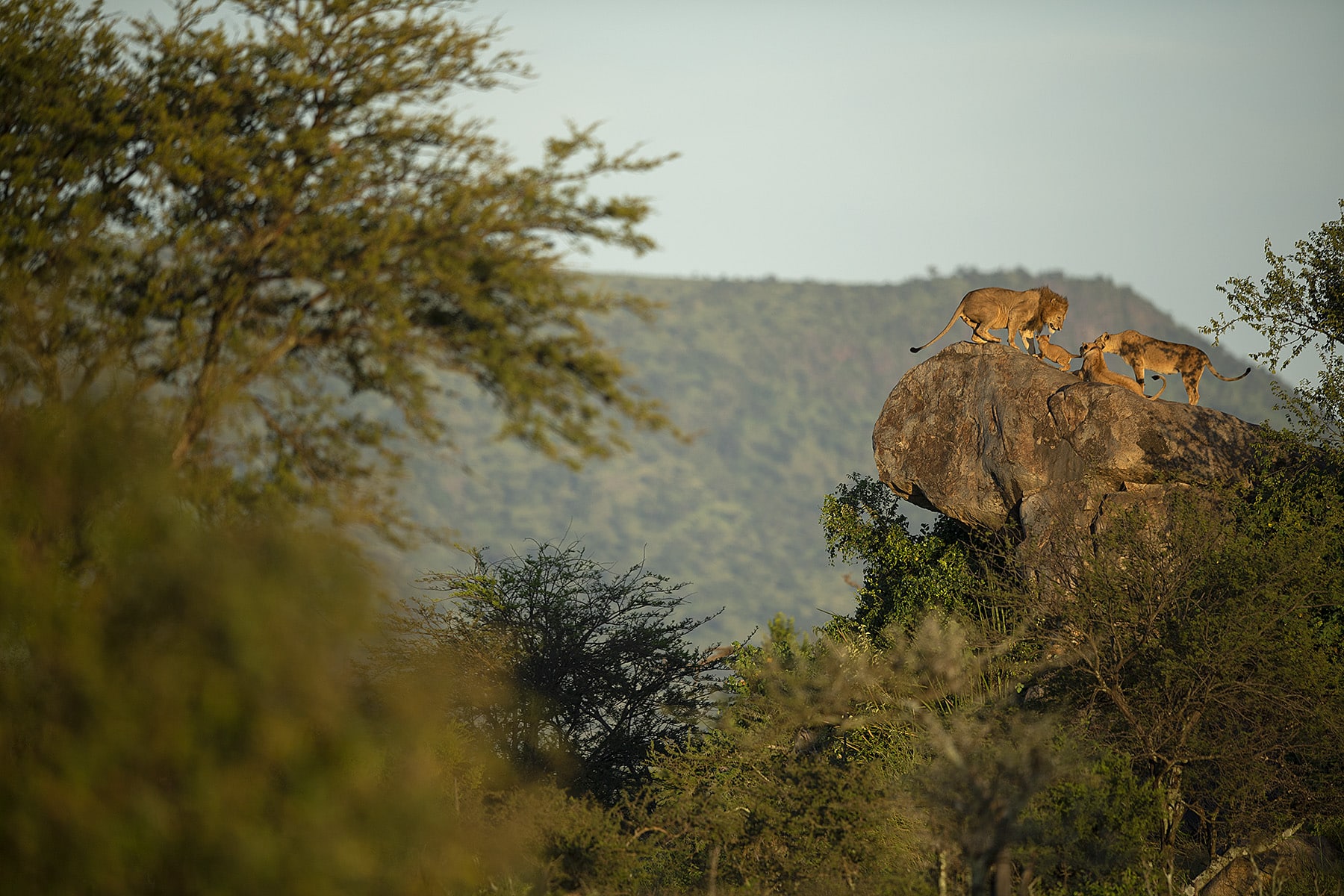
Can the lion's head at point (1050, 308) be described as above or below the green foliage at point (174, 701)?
above

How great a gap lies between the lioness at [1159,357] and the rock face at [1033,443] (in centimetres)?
75

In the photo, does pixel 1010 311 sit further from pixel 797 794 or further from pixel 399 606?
pixel 399 606

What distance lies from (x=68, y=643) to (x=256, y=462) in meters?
4.24

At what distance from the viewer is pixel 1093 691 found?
1758cm

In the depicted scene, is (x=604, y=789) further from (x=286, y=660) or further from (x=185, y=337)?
(x=286, y=660)

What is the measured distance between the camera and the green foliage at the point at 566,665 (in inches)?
949

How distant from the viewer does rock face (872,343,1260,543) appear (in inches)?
830

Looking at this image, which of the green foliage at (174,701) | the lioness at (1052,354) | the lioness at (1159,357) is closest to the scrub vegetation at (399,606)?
the green foliage at (174,701)

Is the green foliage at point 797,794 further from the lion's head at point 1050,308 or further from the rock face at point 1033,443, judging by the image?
the lion's head at point 1050,308

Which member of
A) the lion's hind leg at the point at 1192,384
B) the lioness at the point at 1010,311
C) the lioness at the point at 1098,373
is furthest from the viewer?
the lioness at the point at 1010,311

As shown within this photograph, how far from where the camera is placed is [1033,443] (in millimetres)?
22359

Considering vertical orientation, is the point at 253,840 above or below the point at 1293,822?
above

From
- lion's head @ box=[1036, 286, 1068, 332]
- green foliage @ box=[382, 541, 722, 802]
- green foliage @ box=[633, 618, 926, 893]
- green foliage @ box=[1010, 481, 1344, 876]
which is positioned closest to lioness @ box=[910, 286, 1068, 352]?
lion's head @ box=[1036, 286, 1068, 332]

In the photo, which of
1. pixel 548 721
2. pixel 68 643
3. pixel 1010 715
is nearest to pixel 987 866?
pixel 1010 715
